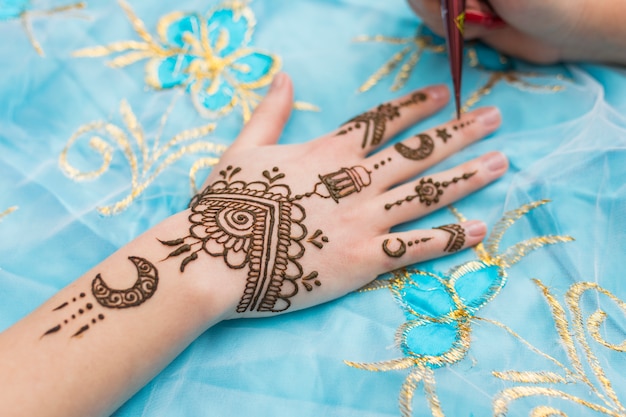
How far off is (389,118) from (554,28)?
371 millimetres

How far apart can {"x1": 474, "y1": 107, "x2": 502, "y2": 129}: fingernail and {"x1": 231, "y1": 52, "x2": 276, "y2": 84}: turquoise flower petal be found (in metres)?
0.45

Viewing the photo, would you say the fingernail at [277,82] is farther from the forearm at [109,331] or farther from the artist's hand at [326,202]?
the forearm at [109,331]

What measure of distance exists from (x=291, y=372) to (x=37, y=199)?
56 centimetres

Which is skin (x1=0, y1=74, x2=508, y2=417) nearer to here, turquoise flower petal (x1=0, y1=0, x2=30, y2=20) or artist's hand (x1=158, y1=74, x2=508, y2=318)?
artist's hand (x1=158, y1=74, x2=508, y2=318)

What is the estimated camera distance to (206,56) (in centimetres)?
123

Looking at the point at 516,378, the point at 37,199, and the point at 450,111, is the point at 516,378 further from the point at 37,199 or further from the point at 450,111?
the point at 37,199

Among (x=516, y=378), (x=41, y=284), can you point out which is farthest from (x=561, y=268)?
(x=41, y=284)

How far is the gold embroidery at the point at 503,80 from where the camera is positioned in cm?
117

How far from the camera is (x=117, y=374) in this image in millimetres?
786

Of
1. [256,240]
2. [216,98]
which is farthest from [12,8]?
[256,240]

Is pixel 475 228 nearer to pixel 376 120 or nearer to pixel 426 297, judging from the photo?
pixel 426 297

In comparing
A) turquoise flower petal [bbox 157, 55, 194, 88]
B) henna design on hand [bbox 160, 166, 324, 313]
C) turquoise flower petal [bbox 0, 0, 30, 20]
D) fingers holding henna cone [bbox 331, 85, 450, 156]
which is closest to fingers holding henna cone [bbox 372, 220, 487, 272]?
henna design on hand [bbox 160, 166, 324, 313]

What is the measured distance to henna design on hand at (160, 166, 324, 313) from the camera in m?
0.89

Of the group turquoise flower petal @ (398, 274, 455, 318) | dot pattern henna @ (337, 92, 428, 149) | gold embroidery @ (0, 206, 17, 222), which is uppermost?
gold embroidery @ (0, 206, 17, 222)
